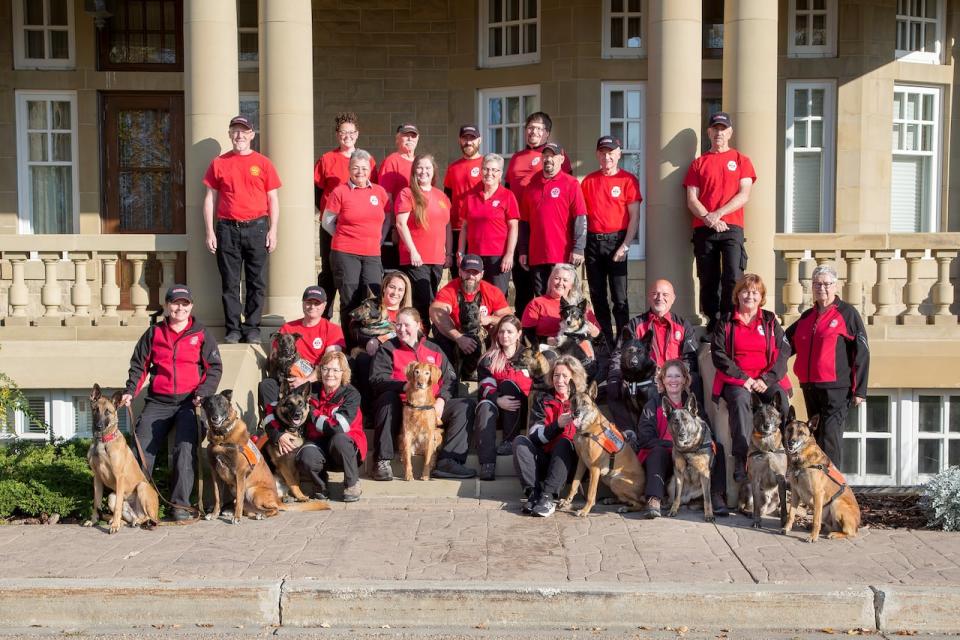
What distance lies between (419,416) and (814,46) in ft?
27.7

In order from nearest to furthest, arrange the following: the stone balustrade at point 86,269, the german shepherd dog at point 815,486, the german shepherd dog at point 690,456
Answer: the german shepherd dog at point 815,486, the german shepherd dog at point 690,456, the stone balustrade at point 86,269

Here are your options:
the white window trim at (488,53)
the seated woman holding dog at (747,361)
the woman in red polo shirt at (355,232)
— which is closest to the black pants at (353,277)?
the woman in red polo shirt at (355,232)

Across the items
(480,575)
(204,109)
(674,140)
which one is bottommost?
(480,575)

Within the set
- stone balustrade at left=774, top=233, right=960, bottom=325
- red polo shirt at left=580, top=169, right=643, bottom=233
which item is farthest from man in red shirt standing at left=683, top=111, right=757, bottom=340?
stone balustrade at left=774, top=233, right=960, bottom=325

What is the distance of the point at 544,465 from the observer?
873 centimetres

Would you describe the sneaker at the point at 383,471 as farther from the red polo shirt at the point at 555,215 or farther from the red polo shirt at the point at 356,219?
the red polo shirt at the point at 555,215

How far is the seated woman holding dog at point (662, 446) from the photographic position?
8477 millimetres

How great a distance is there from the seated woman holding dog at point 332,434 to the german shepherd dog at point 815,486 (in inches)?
125

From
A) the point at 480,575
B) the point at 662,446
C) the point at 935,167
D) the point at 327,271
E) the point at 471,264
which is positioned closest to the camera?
the point at 480,575

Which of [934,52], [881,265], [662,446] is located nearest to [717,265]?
[881,265]

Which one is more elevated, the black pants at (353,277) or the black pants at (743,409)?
the black pants at (353,277)


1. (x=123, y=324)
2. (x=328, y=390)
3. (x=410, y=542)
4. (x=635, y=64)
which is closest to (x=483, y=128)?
(x=635, y=64)

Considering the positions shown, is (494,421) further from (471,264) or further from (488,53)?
(488,53)

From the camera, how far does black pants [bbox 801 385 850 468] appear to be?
29.2 ft
